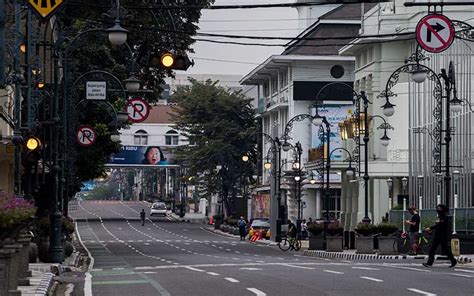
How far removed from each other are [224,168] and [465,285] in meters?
88.8

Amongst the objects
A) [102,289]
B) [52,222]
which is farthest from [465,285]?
[52,222]

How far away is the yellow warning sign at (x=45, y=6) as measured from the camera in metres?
23.0

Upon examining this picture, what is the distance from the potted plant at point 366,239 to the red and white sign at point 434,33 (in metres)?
21.0

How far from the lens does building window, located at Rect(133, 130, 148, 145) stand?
14325 centimetres

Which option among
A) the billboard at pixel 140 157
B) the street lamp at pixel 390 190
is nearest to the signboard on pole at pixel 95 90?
the street lamp at pixel 390 190

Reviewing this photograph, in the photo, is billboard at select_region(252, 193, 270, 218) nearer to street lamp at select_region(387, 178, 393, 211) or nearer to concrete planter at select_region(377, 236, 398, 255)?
street lamp at select_region(387, 178, 393, 211)

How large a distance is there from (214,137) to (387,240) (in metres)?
64.4

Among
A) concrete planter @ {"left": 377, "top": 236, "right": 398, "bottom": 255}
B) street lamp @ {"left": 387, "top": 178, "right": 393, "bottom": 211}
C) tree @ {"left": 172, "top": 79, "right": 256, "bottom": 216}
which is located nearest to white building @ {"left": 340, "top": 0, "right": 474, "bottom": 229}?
street lamp @ {"left": 387, "top": 178, "right": 393, "bottom": 211}

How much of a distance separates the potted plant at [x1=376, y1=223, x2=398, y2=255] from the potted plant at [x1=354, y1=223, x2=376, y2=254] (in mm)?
605

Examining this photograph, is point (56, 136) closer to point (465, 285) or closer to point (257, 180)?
point (465, 285)

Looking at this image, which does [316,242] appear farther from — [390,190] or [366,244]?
[390,190]

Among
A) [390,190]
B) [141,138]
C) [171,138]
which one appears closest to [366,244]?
[390,190]

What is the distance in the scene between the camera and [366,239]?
49875 millimetres

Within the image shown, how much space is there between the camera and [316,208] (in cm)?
10475
